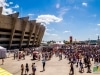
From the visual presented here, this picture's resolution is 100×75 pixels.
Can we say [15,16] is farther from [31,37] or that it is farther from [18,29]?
[31,37]

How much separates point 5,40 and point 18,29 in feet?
27.2

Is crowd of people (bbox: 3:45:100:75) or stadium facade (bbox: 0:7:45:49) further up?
stadium facade (bbox: 0:7:45:49)

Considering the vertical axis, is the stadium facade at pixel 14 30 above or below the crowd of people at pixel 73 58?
above

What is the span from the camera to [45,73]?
23.5 metres

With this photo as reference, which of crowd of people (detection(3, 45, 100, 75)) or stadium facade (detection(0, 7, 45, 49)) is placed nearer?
crowd of people (detection(3, 45, 100, 75))

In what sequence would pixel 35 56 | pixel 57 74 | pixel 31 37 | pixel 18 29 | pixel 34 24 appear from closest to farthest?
pixel 57 74
pixel 35 56
pixel 18 29
pixel 34 24
pixel 31 37

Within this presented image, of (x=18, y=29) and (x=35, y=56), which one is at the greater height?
(x=18, y=29)

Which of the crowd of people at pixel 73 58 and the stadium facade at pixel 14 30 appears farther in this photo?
the stadium facade at pixel 14 30

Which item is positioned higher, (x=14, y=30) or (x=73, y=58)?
(x=14, y=30)

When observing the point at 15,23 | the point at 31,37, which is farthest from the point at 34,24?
the point at 15,23

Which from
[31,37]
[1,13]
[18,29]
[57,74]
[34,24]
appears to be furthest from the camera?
[31,37]

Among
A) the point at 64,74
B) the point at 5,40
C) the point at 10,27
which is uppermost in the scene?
the point at 10,27

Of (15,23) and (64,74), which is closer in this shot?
(64,74)

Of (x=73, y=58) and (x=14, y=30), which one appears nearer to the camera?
(x=73, y=58)
